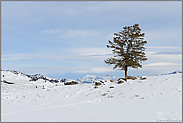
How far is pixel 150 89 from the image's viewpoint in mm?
17328

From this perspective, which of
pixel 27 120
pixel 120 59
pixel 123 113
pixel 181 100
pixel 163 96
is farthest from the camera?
pixel 120 59

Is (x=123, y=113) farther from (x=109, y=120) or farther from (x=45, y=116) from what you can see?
(x=45, y=116)

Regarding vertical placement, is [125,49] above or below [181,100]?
above

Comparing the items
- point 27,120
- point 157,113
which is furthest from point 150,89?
point 27,120

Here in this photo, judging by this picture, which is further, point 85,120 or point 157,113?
point 157,113

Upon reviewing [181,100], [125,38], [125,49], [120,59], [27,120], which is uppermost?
[125,38]

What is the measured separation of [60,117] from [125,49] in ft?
70.5

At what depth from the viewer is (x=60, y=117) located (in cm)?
984

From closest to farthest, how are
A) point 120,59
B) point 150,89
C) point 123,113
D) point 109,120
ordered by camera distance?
point 109,120
point 123,113
point 150,89
point 120,59

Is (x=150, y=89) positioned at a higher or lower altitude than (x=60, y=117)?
higher

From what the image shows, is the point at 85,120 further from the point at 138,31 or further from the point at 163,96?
the point at 138,31

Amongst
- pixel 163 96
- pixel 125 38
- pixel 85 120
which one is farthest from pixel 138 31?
pixel 85 120

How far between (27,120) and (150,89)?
12923 millimetres

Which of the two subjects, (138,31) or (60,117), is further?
(138,31)
